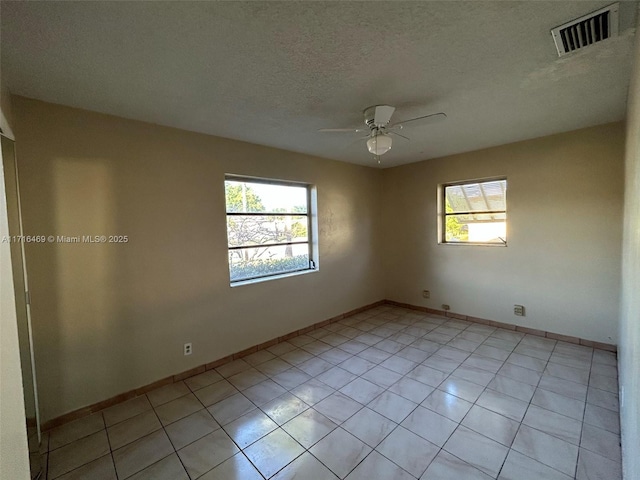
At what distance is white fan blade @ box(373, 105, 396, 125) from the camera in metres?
2.12

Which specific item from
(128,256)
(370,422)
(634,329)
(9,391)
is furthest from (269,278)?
(634,329)

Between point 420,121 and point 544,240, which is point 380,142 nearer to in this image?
point 420,121

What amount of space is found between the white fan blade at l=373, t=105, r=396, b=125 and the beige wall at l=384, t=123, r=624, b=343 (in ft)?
7.69

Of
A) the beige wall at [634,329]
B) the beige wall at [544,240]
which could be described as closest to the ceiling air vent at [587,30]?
the beige wall at [634,329]

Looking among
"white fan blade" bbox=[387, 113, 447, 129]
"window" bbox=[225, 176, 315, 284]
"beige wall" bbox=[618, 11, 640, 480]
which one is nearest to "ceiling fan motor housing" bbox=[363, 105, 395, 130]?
"white fan blade" bbox=[387, 113, 447, 129]

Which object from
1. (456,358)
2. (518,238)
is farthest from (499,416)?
(518,238)

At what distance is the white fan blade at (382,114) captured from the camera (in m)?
2.12

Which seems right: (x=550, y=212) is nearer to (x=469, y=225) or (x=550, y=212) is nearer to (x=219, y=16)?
(x=469, y=225)

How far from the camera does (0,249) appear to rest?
0.95 meters

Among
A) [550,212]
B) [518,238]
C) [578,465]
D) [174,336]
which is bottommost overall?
[578,465]

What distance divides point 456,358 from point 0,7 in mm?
4156

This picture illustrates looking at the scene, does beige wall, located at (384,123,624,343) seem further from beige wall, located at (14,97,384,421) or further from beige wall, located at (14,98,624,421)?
beige wall, located at (14,97,384,421)

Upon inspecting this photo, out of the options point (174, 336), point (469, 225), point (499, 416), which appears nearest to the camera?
point (499, 416)

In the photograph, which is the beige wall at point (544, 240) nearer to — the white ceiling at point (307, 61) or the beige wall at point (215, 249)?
the beige wall at point (215, 249)
